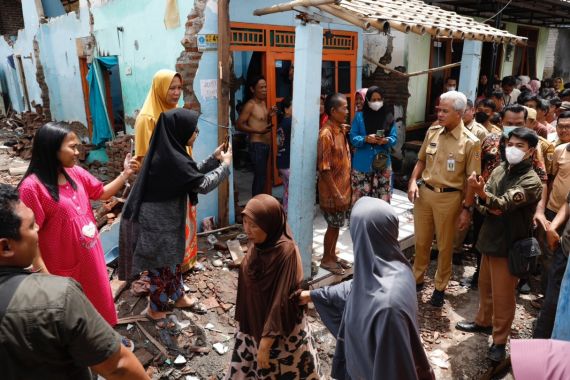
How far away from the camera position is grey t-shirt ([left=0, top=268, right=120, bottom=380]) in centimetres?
131

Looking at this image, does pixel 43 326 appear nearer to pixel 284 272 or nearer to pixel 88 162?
pixel 284 272

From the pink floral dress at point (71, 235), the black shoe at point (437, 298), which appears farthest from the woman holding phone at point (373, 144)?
the pink floral dress at point (71, 235)

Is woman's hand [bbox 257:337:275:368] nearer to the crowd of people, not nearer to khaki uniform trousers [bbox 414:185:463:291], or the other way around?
the crowd of people

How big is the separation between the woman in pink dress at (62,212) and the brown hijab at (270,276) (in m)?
1.12

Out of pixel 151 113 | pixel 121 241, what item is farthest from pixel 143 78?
pixel 121 241

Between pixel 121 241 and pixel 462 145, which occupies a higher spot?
pixel 462 145

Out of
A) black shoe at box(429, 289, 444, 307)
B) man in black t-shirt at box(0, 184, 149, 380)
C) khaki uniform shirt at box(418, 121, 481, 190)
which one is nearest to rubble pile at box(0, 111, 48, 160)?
khaki uniform shirt at box(418, 121, 481, 190)

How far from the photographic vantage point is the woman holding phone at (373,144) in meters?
4.83

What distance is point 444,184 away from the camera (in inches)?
151

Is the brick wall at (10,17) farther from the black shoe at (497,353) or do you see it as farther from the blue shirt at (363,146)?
the black shoe at (497,353)

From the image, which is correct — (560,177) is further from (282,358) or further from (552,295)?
(282,358)

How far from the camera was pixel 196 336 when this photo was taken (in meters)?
3.58

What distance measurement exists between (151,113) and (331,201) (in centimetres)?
199

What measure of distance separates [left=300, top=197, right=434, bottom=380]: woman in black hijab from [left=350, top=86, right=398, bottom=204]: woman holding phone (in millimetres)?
2997
